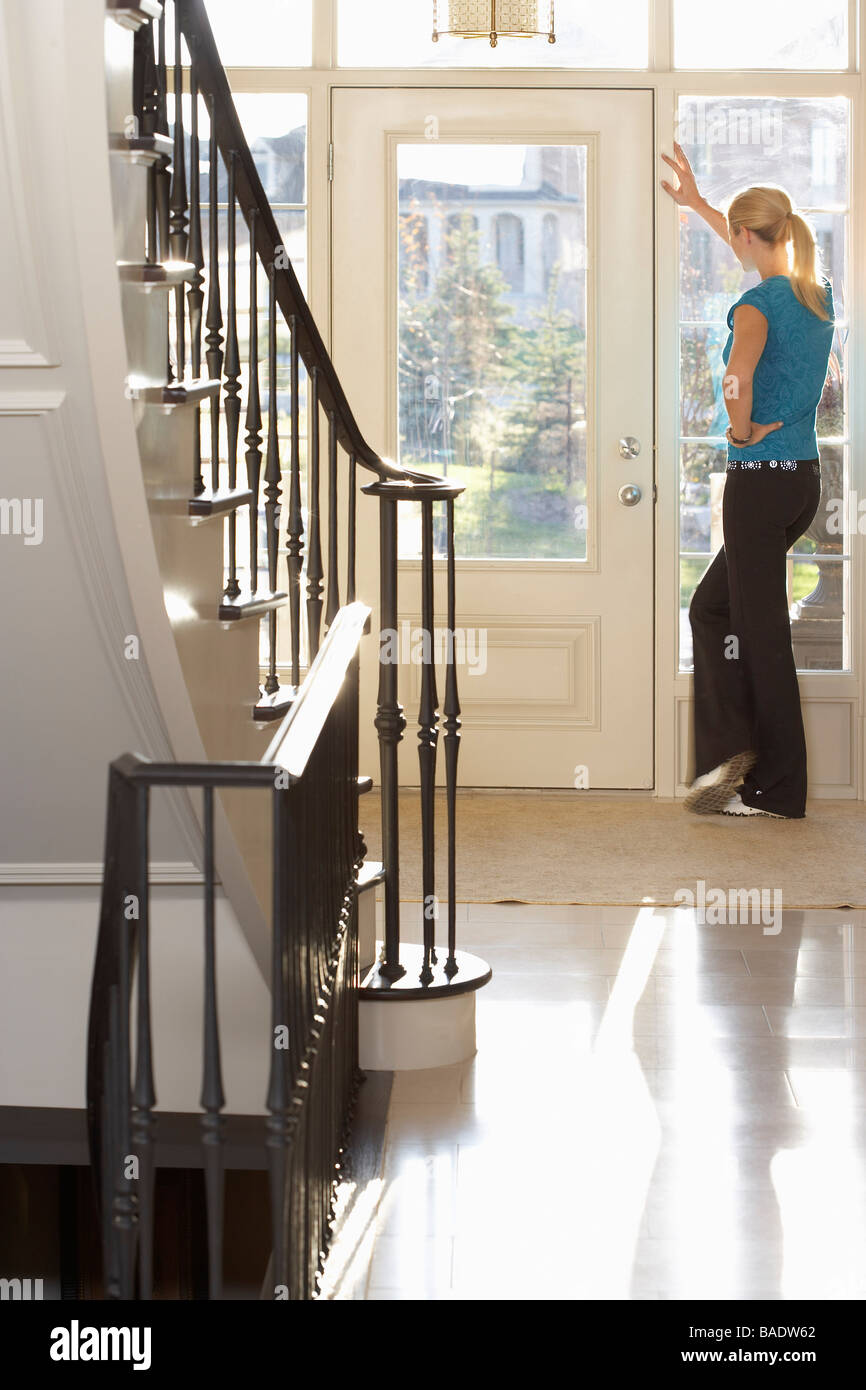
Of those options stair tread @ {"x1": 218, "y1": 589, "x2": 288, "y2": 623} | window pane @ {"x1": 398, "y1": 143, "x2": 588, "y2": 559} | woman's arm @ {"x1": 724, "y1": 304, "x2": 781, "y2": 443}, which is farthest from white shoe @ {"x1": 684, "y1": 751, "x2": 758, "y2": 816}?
stair tread @ {"x1": 218, "y1": 589, "x2": 288, "y2": 623}

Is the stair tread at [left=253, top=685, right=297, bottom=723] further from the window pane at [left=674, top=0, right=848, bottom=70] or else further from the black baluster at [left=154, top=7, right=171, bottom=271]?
the window pane at [left=674, top=0, right=848, bottom=70]

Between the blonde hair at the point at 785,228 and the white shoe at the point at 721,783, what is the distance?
1410 mm

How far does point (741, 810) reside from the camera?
4.99 metres

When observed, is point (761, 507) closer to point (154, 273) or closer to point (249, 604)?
point (249, 604)

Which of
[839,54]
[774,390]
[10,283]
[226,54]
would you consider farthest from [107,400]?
[839,54]

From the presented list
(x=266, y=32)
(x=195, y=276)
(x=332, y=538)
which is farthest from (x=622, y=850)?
(x=266, y=32)

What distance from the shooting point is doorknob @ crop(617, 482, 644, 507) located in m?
5.24

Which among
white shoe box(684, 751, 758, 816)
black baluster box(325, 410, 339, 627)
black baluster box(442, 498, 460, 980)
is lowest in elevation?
white shoe box(684, 751, 758, 816)

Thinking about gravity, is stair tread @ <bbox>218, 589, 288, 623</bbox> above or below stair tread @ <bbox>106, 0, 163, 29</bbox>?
below

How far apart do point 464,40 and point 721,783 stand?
262 centimetres

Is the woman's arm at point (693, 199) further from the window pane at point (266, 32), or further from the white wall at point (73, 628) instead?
the white wall at point (73, 628)

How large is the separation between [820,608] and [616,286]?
1.30 metres

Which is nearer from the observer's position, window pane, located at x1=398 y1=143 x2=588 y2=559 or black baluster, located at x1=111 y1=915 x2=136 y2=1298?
black baluster, located at x1=111 y1=915 x2=136 y2=1298
